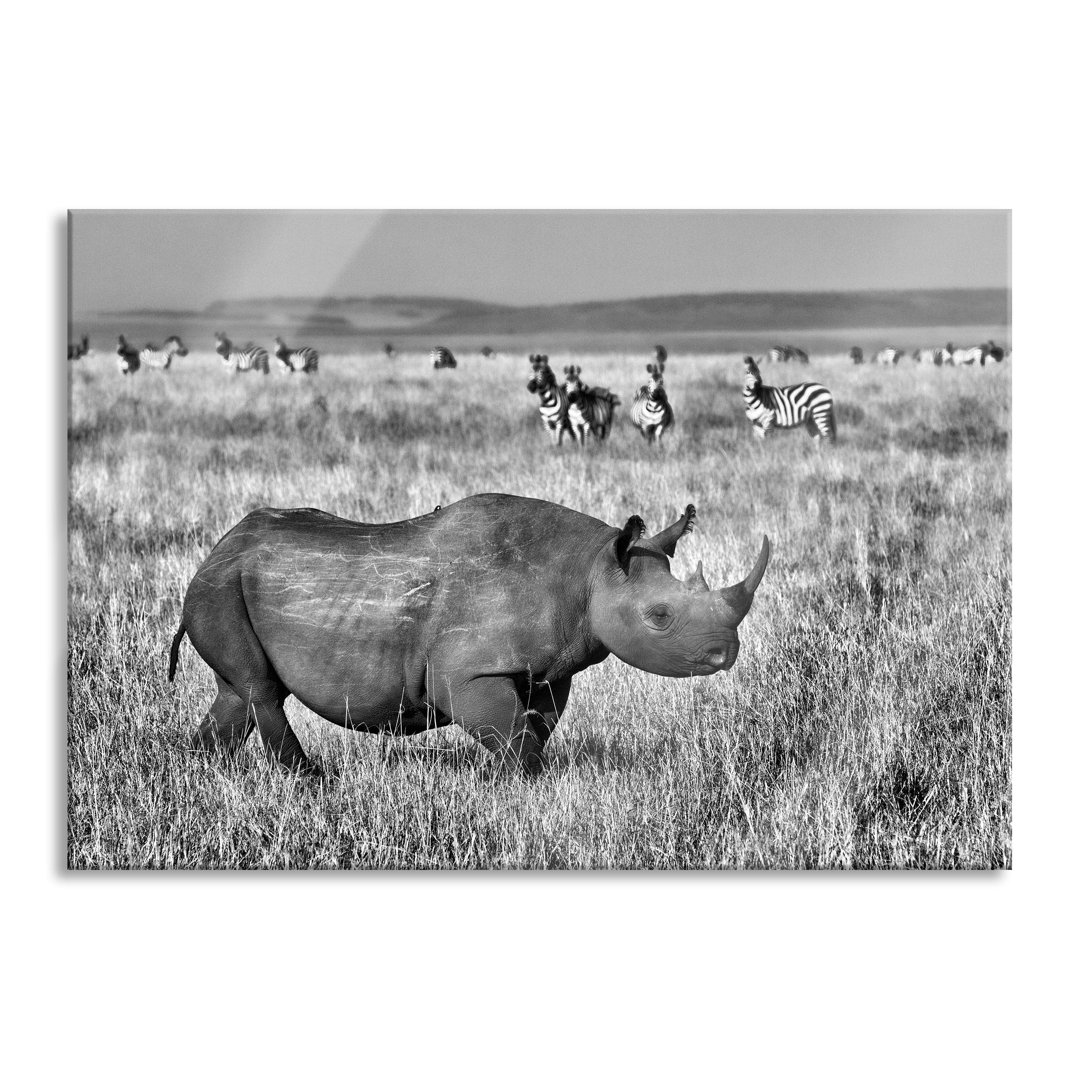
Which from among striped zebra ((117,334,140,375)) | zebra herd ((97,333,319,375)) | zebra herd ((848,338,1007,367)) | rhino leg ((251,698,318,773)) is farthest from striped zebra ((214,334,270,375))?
zebra herd ((848,338,1007,367))

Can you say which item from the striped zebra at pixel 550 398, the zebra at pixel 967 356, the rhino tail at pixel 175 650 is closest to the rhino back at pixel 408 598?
the rhino tail at pixel 175 650

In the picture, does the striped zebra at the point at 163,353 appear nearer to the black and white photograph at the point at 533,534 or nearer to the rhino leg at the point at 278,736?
the black and white photograph at the point at 533,534

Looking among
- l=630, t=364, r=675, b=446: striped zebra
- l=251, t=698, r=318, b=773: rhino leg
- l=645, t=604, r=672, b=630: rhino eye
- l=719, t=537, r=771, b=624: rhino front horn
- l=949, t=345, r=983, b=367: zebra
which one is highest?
l=949, t=345, r=983, b=367: zebra

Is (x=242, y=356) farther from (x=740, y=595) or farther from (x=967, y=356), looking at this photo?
(x=967, y=356)

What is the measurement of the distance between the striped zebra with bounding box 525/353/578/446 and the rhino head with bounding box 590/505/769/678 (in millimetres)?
Answer: 983

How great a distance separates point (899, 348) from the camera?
643cm

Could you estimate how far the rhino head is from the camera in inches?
227

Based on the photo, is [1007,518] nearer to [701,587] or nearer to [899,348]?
[899,348]

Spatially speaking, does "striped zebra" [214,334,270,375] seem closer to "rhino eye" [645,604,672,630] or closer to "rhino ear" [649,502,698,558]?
"rhino ear" [649,502,698,558]

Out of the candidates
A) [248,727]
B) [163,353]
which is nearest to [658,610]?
[248,727]

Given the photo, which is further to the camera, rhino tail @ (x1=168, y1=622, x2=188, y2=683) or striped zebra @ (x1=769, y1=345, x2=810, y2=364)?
striped zebra @ (x1=769, y1=345, x2=810, y2=364)

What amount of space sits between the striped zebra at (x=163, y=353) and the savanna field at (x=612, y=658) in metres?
0.05

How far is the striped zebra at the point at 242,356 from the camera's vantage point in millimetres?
6435
